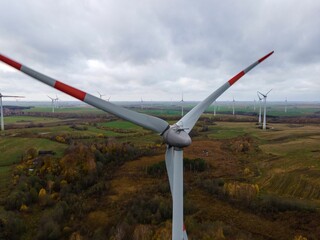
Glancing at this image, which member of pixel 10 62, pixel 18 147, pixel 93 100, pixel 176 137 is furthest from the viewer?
pixel 18 147

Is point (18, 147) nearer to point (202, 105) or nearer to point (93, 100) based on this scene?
point (202, 105)

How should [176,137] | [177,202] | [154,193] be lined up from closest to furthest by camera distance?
[176,137]
[177,202]
[154,193]

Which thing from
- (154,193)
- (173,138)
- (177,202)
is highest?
(173,138)

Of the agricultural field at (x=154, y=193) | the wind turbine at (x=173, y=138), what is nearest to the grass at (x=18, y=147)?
the agricultural field at (x=154, y=193)

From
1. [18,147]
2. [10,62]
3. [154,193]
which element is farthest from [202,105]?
[18,147]

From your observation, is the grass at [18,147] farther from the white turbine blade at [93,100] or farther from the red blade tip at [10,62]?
the red blade tip at [10,62]

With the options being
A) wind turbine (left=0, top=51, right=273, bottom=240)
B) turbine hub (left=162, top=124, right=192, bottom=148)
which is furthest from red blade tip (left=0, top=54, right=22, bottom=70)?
turbine hub (left=162, top=124, right=192, bottom=148)

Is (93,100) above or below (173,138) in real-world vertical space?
above

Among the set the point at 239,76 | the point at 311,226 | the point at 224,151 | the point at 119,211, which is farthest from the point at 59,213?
the point at 224,151
